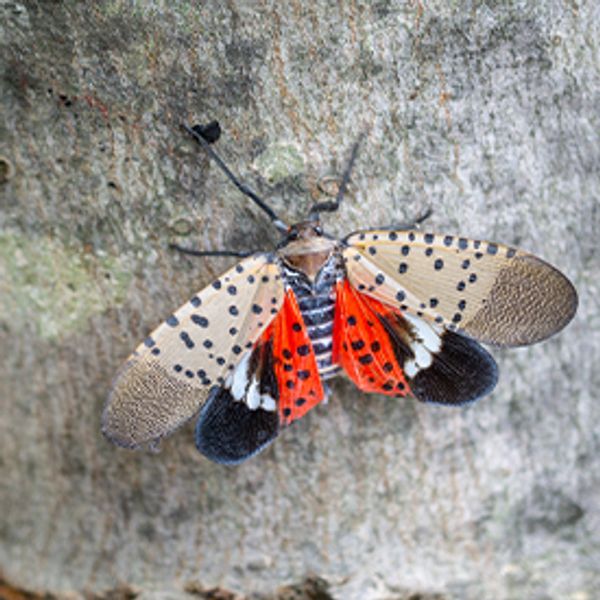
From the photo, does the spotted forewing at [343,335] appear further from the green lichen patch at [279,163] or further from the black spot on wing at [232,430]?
the green lichen patch at [279,163]

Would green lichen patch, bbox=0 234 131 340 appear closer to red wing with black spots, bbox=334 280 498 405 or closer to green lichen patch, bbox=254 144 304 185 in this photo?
green lichen patch, bbox=254 144 304 185

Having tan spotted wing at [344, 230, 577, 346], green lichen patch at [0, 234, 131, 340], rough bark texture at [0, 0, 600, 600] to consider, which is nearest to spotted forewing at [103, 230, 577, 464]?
tan spotted wing at [344, 230, 577, 346]

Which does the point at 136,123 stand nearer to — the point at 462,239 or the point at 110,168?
the point at 110,168

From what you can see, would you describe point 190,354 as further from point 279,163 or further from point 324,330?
point 279,163

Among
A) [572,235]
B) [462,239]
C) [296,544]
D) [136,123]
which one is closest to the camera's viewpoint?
[136,123]

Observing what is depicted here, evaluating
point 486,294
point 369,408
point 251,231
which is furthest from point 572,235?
point 251,231

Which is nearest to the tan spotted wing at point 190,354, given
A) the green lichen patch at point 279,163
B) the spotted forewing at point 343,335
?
the spotted forewing at point 343,335

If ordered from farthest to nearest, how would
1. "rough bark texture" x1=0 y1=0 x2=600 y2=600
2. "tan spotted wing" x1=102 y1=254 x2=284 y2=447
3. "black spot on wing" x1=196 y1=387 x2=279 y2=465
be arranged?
1. "black spot on wing" x1=196 y1=387 x2=279 y2=465
2. "tan spotted wing" x1=102 y1=254 x2=284 y2=447
3. "rough bark texture" x1=0 y1=0 x2=600 y2=600
